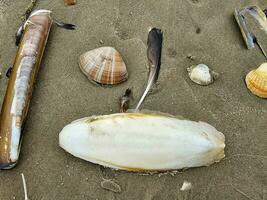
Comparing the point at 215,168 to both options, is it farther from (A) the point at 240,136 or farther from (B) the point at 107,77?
(B) the point at 107,77

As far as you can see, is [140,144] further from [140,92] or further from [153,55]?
[153,55]

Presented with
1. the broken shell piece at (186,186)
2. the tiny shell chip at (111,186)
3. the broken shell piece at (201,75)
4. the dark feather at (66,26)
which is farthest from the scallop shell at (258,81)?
the dark feather at (66,26)

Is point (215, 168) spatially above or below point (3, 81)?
below

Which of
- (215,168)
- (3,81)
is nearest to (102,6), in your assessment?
(3,81)

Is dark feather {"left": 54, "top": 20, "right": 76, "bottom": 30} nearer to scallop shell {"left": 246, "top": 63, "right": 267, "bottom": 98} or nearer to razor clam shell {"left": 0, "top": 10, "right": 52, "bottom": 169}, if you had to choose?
razor clam shell {"left": 0, "top": 10, "right": 52, "bottom": 169}

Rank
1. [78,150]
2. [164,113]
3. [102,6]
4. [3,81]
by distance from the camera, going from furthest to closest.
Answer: [102,6], [3,81], [164,113], [78,150]

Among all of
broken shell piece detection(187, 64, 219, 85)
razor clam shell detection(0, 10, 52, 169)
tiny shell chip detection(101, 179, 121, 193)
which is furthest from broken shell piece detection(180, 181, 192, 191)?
razor clam shell detection(0, 10, 52, 169)

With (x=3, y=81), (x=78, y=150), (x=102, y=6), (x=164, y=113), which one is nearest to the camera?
(x=78, y=150)

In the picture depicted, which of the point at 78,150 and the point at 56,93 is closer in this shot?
the point at 78,150
